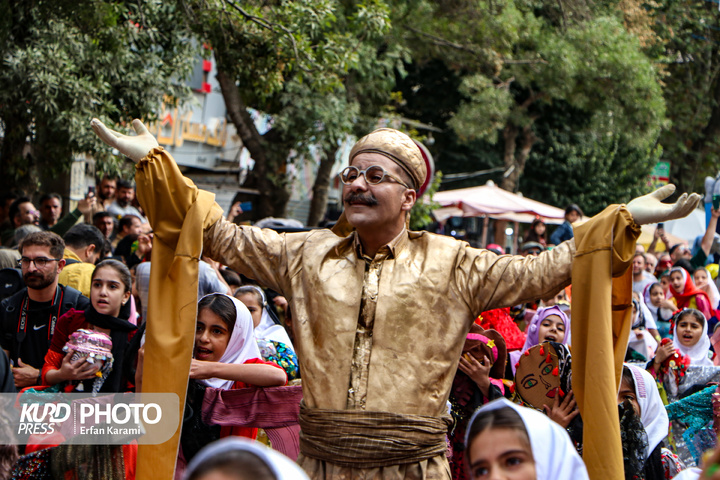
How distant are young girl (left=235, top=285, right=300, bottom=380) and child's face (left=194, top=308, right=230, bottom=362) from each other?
49 cm

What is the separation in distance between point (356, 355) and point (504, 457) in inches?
28.3

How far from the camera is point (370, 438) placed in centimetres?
283

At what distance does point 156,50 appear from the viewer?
9.47m

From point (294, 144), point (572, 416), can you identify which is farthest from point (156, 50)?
point (572, 416)

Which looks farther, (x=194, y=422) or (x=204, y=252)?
(x=194, y=422)

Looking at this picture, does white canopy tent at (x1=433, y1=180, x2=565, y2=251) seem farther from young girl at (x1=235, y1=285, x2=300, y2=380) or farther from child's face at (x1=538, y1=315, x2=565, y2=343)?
young girl at (x1=235, y1=285, x2=300, y2=380)

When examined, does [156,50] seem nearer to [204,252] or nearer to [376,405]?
[204,252]

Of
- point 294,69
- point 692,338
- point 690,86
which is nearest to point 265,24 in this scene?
point 294,69

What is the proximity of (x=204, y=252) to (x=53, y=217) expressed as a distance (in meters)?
5.44

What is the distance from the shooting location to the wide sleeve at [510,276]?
2.90 meters

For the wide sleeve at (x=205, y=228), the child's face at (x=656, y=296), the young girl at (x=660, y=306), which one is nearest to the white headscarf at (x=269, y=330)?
the wide sleeve at (x=205, y=228)

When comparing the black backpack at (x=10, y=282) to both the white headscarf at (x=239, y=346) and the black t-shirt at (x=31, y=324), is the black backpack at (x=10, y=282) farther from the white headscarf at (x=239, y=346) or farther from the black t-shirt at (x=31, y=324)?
the white headscarf at (x=239, y=346)

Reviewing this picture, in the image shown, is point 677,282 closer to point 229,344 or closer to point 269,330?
point 269,330

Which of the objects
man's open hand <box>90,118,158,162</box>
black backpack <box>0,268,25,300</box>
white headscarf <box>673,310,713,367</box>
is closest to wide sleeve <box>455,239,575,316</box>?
man's open hand <box>90,118,158,162</box>
